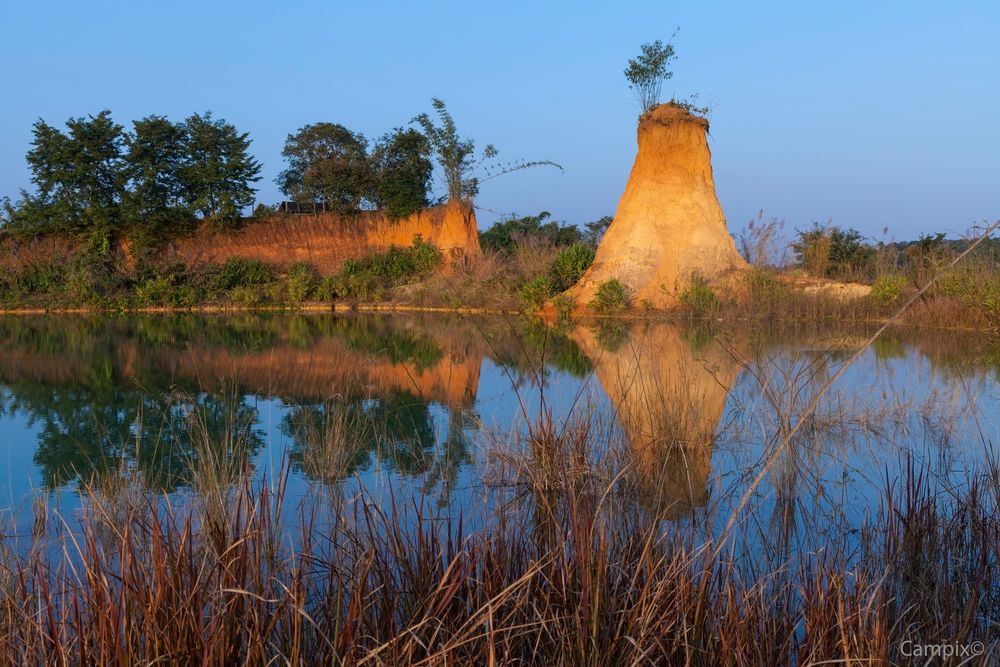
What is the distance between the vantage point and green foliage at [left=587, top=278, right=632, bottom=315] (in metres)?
20.4

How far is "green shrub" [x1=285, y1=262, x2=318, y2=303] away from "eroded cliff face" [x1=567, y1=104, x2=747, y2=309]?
31.2ft

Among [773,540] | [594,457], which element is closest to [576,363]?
[594,457]

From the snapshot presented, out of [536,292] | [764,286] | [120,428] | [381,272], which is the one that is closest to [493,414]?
[120,428]

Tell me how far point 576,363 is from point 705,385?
2.58 meters

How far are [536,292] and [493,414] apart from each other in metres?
16.4

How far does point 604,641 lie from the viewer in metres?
2.56

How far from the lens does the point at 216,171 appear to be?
29.3m

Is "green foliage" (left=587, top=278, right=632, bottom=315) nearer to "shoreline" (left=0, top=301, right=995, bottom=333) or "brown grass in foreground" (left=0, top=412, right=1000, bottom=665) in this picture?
"shoreline" (left=0, top=301, right=995, bottom=333)

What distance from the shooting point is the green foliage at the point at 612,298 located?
20.4 meters

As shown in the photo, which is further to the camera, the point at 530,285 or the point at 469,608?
the point at 530,285

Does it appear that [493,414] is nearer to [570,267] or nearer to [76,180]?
[570,267]

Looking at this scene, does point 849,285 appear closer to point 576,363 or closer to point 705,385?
point 576,363

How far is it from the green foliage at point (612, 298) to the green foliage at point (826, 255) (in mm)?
3985

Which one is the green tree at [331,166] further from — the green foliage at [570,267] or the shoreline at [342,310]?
the green foliage at [570,267]
